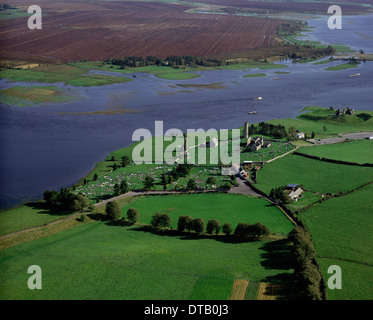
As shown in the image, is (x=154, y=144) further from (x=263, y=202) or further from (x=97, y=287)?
(x=97, y=287)

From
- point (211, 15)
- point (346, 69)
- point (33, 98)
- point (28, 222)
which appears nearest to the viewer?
point (28, 222)

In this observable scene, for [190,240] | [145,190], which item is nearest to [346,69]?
[145,190]

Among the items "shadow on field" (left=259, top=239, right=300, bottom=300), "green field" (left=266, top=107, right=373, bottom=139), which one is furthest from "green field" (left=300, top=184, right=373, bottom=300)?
"green field" (left=266, top=107, right=373, bottom=139)

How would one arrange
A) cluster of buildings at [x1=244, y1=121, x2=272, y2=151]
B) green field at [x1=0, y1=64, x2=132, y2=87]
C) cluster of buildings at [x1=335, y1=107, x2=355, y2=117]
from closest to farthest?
cluster of buildings at [x1=244, y1=121, x2=272, y2=151]
cluster of buildings at [x1=335, y1=107, x2=355, y2=117]
green field at [x1=0, y1=64, x2=132, y2=87]


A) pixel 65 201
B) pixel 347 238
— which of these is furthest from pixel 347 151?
pixel 65 201

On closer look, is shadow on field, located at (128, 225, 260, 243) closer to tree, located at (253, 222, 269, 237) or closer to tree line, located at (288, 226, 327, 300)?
tree, located at (253, 222, 269, 237)

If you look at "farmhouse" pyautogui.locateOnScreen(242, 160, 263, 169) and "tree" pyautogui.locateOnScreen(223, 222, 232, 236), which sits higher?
"farmhouse" pyautogui.locateOnScreen(242, 160, 263, 169)

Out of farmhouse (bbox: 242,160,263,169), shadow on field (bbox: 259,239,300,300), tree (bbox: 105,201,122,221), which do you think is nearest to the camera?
shadow on field (bbox: 259,239,300,300)
